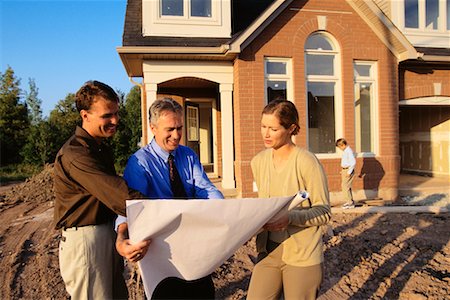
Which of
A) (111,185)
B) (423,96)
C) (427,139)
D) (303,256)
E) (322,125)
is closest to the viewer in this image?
(111,185)

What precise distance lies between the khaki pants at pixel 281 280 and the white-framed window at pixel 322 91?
Result: 22.8 feet

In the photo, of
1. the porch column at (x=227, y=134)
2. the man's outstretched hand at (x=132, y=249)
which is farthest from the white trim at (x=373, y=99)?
the man's outstretched hand at (x=132, y=249)

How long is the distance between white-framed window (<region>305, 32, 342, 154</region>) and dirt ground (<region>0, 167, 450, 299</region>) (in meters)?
2.47

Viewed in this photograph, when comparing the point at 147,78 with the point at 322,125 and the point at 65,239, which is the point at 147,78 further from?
the point at 65,239

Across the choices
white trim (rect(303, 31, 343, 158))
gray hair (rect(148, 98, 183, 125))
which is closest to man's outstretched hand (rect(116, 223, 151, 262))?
gray hair (rect(148, 98, 183, 125))

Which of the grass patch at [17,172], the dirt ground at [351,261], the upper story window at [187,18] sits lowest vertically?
the dirt ground at [351,261]

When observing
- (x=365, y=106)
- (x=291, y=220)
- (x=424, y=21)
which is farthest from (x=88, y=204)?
(x=424, y=21)

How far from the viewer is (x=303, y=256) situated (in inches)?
80.0

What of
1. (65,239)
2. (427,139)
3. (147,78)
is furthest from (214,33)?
(427,139)

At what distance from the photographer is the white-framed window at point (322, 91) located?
28.9ft

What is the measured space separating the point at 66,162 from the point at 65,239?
52cm

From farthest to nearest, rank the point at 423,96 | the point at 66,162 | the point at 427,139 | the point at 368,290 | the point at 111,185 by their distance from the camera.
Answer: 1. the point at 427,139
2. the point at 423,96
3. the point at 368,290
4. the point at 66,162
5. the point at 111,185

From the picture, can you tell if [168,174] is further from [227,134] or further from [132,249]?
[227,134]

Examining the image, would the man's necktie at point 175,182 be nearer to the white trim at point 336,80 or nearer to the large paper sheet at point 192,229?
the large paper sheet at point 192,229
